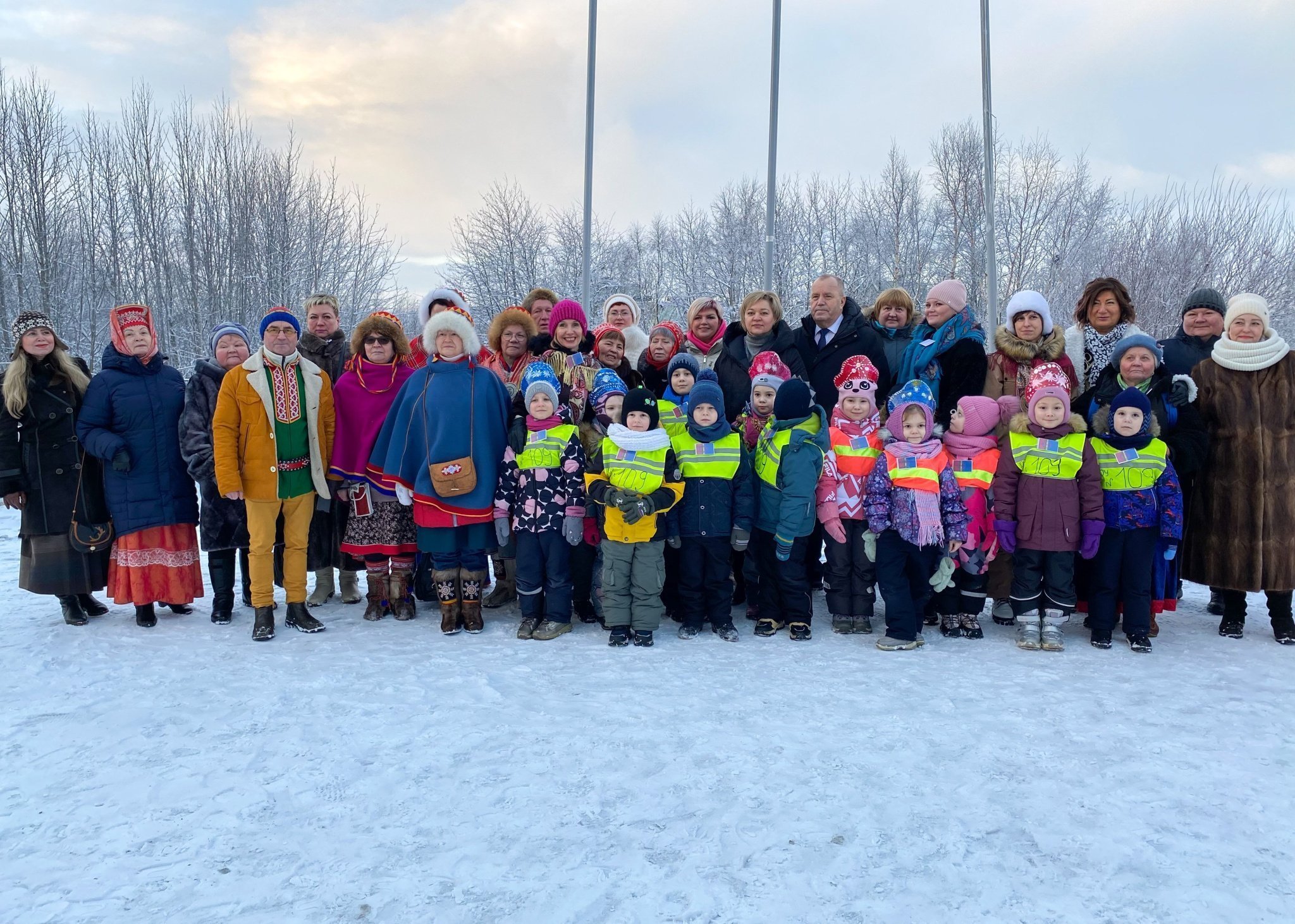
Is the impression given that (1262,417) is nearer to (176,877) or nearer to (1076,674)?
(1076,674)

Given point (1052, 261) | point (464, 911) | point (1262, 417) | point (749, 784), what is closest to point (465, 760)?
point (464, 911)

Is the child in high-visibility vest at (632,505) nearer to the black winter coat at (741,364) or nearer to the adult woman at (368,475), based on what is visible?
the black winter coat at (741,364)

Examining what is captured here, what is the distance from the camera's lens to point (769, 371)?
16.4 feet

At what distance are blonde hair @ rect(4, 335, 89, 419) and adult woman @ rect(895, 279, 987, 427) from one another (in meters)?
5.69

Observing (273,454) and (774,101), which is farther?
(774,101)

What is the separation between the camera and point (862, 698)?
3.84 m

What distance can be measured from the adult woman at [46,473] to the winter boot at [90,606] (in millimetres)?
237

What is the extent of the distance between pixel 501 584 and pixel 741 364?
2360 millimetres

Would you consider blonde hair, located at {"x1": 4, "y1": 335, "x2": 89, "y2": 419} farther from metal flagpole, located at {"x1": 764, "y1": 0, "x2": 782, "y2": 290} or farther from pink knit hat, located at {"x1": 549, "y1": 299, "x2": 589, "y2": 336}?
metal flagpole, located at {"x1": 764, "y1": 0, "x2": 782, "y2": 290}

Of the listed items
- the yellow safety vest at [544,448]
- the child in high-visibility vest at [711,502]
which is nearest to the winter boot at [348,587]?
the yellow safety vest at [544,448]

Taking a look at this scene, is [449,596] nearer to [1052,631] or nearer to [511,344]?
[511,344]

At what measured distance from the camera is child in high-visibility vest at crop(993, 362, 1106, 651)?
4566 mm

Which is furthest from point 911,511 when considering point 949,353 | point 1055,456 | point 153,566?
point 153,566

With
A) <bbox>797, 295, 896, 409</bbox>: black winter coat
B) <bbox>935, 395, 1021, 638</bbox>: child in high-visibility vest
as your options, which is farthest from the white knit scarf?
<bbox>797, 295, 896, 409</bbox>: black winter coat
